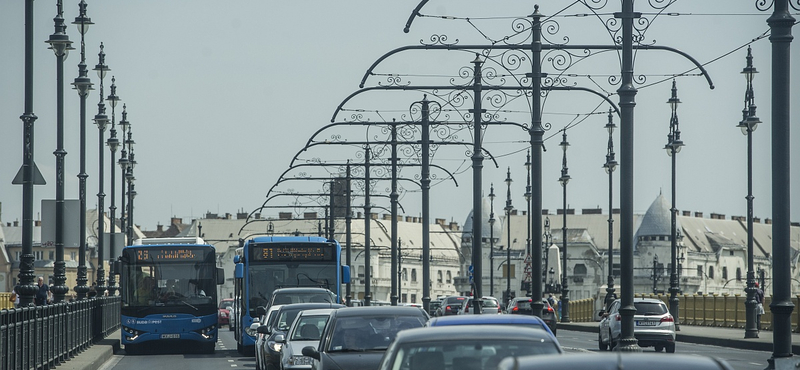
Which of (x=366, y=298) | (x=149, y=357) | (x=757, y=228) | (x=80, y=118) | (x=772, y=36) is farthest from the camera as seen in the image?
(x=757, y=228)

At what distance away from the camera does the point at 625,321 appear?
2055 cm

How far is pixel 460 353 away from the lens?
9.53 metres

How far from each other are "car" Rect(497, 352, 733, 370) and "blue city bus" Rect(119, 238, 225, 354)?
25.6 metres

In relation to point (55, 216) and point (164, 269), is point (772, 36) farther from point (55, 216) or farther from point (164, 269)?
point (164, 269)

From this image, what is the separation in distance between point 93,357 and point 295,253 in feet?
24.9

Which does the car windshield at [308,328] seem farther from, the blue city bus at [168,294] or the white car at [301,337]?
the blue city bus at [168,294]

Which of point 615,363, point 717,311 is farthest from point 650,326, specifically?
point 615,363

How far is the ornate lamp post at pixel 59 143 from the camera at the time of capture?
81.4 ft

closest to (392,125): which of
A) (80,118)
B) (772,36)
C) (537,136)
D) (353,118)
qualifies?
(353,118)

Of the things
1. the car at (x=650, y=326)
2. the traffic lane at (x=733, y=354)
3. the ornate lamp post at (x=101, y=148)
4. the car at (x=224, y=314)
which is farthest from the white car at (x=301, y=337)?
the car at (x=224, y=314)

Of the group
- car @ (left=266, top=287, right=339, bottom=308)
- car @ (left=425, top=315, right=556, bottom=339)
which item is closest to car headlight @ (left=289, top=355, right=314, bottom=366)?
car @ (left=425, top=315, right=556, bottom=339)

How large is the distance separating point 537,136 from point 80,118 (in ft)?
40.8

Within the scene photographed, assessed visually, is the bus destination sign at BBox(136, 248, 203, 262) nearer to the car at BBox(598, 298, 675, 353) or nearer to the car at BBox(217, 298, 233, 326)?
the car at BBox(598, 298, 675, 353)

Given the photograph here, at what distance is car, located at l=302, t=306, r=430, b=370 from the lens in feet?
47.1
